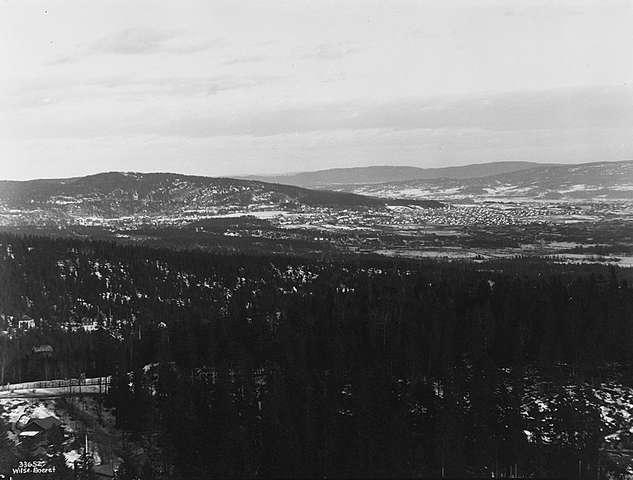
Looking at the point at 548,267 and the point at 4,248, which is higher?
the point at 4,248

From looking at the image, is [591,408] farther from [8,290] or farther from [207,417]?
[8,290]

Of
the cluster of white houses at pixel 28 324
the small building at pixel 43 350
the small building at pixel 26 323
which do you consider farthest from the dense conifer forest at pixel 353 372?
the small building at pixel 43 350

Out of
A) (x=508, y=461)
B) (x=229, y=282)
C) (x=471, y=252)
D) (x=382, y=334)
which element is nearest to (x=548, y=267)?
(x=471, y=252)

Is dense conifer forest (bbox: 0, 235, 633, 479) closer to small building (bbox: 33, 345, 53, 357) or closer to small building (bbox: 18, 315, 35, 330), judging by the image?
small building (bbox: 18, 315, 35, 330)

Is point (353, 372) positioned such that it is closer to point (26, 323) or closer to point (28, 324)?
point (26, 323)

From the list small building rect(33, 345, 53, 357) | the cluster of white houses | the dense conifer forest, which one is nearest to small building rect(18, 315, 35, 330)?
the cluster of white houses

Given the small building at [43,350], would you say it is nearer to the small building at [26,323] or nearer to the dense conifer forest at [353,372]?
the dense conifer forest at [353,372]

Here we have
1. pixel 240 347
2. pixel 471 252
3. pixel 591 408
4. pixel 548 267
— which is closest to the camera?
pixel 591 408

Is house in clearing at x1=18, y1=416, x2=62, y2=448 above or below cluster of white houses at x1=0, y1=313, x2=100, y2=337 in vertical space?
above

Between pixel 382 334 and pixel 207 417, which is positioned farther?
pixel 382 334
